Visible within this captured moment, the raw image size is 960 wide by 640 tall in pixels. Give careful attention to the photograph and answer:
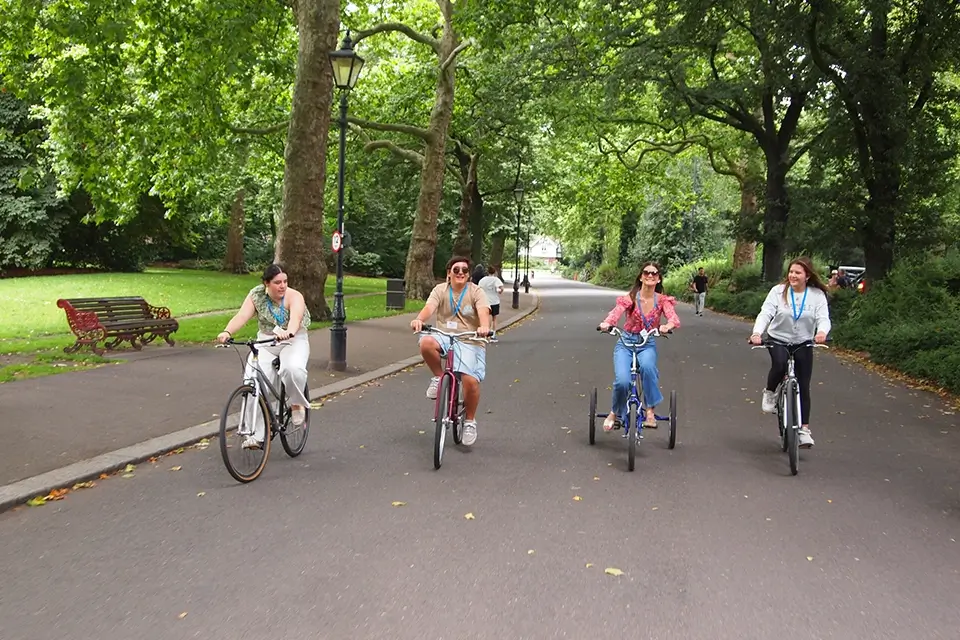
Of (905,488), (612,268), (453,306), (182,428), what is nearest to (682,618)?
(905,488)

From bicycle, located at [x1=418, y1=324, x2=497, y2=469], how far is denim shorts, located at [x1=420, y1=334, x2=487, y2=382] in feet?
0.14

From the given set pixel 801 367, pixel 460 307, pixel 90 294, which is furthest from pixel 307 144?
pixel 90 294

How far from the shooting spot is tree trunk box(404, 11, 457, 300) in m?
26.2

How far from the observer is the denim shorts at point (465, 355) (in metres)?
6.66

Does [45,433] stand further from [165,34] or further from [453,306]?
[165,34]

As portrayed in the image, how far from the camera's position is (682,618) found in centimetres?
354

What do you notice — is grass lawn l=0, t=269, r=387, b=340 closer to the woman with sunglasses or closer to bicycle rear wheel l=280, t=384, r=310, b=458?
bicycle rear wheel l=280, t=384, r=310, b=458

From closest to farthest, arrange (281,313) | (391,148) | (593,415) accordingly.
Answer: (281,313)
(593,415)
(391,148)

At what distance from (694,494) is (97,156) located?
1766 cm

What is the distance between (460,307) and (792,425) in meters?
2.82

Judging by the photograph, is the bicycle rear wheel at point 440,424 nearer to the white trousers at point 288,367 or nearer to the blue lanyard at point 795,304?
the white trousers at point 288,367

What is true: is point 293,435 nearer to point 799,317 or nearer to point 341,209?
point 799,317

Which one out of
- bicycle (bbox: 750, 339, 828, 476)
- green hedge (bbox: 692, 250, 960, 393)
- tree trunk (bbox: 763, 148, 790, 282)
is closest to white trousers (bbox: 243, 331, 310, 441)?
bicycle (bbox: 750, 339, 828, 476)

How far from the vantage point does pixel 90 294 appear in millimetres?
26172
